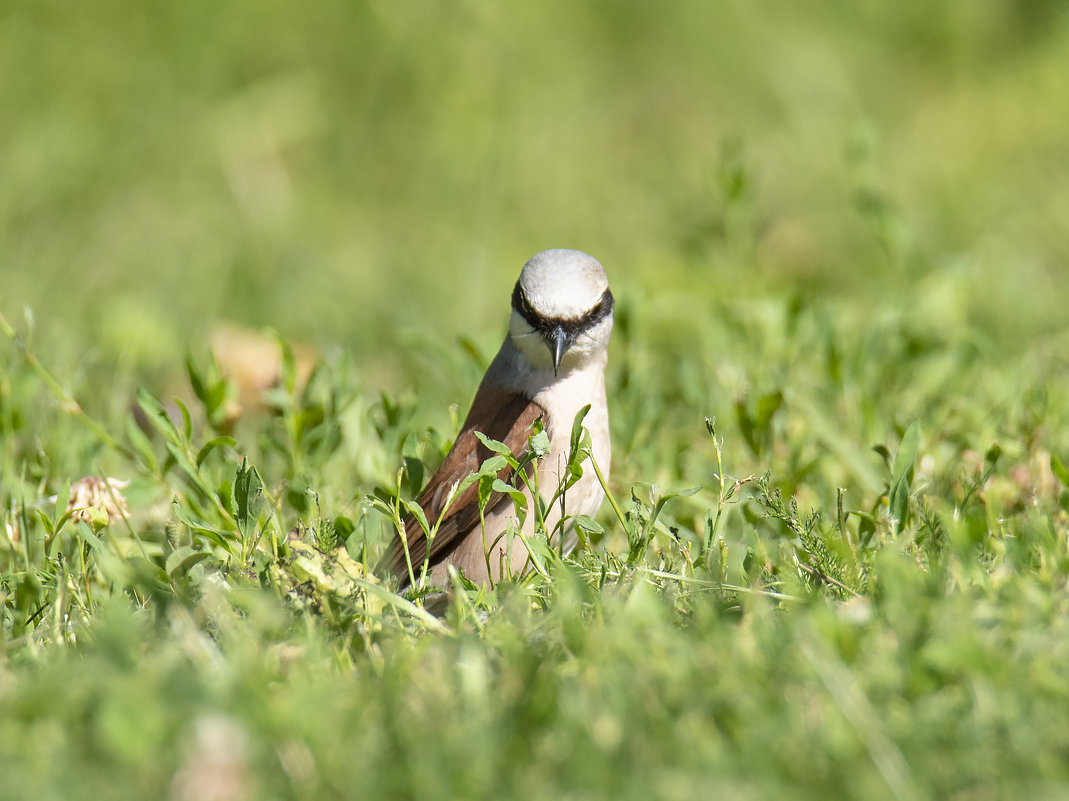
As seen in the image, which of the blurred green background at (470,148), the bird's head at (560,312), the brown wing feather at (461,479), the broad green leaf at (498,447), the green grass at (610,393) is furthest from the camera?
the blurred green background at (470,148)

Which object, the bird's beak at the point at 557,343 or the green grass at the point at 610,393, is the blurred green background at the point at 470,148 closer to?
the green grass at the point at 610,393

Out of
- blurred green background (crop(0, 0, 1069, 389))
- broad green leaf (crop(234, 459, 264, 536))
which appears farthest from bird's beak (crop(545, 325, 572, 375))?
blurred green background (crop(0, 0, 1069, 389))

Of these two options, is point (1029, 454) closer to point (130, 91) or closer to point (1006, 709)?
point (1006, 709)

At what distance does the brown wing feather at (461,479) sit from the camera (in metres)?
3.48

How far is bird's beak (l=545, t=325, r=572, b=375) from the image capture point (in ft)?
11.7

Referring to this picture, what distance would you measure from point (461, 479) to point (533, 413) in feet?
1.30

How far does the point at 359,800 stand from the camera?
1.83 meters

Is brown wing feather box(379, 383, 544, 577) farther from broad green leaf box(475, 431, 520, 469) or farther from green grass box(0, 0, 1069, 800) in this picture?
broad green leaf box(475, 431, 520, 469)

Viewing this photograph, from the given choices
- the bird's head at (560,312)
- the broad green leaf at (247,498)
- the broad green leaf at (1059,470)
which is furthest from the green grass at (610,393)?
the bird's head at (560,312)

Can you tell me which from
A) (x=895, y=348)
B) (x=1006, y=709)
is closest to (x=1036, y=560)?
(x=1006, y=709)

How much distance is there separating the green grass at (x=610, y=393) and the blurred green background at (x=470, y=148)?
0.10ft

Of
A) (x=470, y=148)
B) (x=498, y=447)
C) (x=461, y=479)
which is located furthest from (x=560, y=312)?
(x=470, y=148)

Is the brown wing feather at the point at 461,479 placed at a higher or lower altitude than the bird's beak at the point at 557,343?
lower

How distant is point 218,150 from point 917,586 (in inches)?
268
